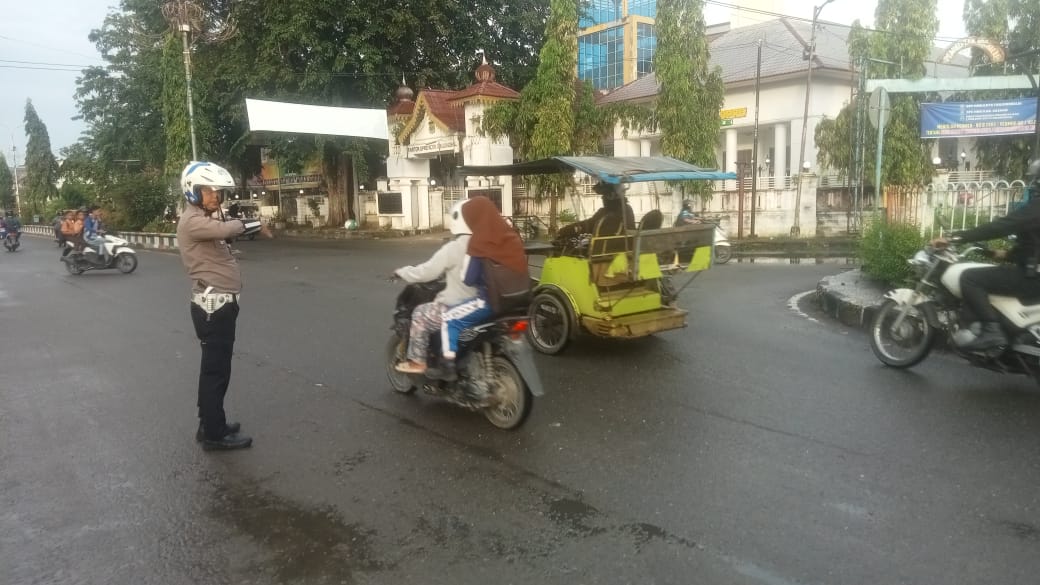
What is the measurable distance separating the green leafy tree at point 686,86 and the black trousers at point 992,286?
15.2m

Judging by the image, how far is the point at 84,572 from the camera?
11.2 feet

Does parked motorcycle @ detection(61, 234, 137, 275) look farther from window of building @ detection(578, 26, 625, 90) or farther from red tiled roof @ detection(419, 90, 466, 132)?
window of building @ detection(578, 26, 625, 90)

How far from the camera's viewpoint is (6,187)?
82.6 metres

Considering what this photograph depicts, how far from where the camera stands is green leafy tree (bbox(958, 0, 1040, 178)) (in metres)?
20.6

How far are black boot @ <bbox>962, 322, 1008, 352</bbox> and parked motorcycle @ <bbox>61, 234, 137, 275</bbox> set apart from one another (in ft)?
54.9

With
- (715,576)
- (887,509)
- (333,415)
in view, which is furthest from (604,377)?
(715,576)

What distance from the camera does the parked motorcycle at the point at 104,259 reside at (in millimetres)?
16969

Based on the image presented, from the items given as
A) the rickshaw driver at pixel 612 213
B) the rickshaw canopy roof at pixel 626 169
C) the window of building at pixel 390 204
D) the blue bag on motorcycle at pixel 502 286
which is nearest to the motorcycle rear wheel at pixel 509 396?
the blue bag on motorcycle at pixel 502 286

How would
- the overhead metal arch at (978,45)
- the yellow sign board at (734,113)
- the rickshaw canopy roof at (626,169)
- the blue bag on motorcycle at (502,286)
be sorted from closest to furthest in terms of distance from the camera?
the blue bag on motorcycle at (502,286) → the rickshaw canopy roof at (626,169) → the overhead metal arch at (978,45) → the yellow sign board at (734,113)

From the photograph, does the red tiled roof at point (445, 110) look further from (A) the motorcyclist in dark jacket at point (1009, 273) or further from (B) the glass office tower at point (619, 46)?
(A) the motorcyclist in dark jacket at point (1009, 273)

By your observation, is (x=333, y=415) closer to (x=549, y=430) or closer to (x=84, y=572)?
(x=549, y=430)

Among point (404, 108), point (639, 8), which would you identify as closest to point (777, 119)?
point (404, 108)

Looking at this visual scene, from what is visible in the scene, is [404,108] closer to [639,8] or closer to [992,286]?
[639,8]

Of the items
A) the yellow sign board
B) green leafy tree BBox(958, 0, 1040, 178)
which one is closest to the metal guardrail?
the yellow sign board
